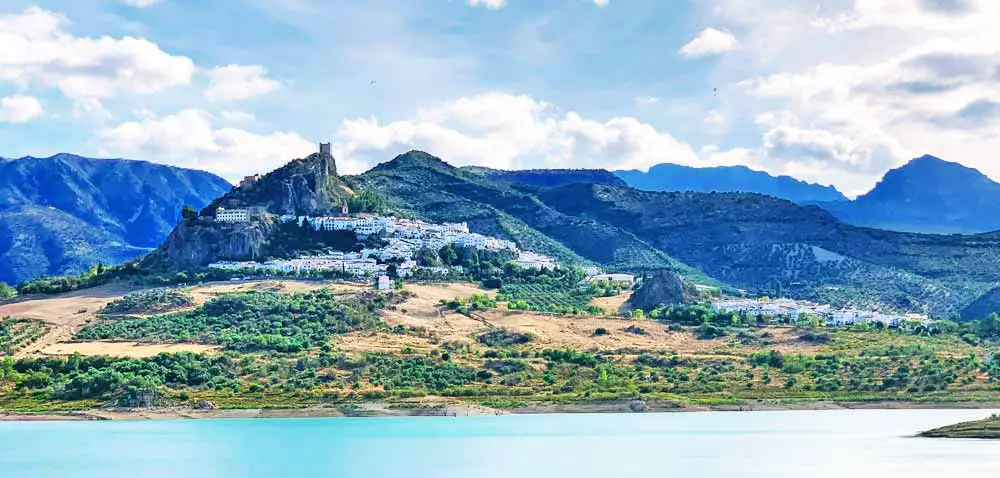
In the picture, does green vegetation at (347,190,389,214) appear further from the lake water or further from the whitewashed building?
the lake water

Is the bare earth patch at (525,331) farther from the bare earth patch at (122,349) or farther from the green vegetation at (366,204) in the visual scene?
the green vegetation at (366,204)

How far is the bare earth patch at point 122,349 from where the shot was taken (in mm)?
104312

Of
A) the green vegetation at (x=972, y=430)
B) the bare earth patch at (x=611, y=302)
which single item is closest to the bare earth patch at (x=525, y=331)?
the bare earth patch at (x=611, y=302)

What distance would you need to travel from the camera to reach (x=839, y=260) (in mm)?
179125

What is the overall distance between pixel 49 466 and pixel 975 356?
76776mm

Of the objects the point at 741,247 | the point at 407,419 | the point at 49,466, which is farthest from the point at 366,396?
the point at 741,247

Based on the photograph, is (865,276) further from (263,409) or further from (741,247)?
(263,409)

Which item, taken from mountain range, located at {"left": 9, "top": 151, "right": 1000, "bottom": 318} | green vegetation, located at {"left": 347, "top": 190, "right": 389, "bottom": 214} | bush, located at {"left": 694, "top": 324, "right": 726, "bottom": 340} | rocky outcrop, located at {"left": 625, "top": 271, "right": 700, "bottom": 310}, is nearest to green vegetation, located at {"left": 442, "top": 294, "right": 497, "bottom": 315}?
rocky outcrop, located at {"left": 625, "top": 271, "right": 700, "bottom": 310}

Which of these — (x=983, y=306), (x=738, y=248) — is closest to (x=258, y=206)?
(x=738, y=248)

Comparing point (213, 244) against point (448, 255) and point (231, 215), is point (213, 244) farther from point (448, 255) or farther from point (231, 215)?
point (448, 255)

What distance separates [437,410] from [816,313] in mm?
58499

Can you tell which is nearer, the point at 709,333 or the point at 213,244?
the point at 709,333

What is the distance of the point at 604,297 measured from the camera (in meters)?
142

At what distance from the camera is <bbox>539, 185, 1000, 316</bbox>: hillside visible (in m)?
160
